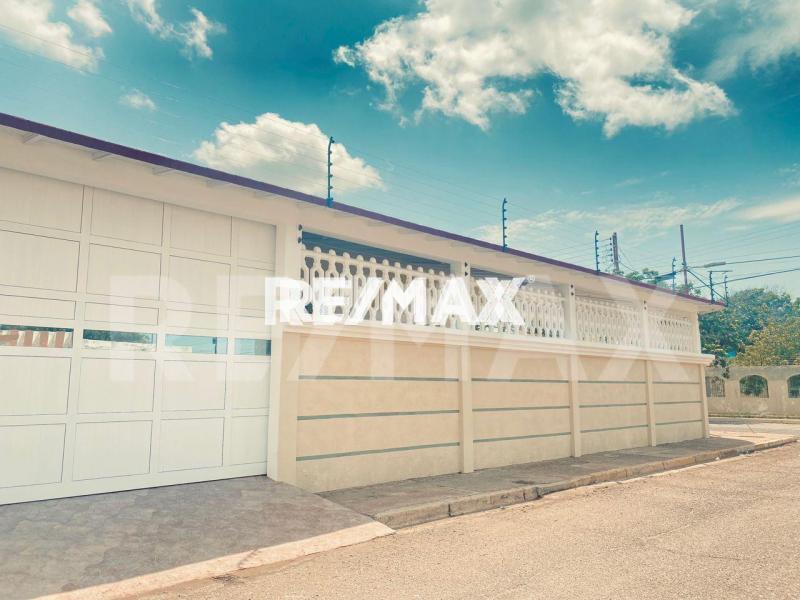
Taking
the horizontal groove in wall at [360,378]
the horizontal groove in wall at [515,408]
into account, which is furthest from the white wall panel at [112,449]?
the horizontal groove in wall at [515,408]

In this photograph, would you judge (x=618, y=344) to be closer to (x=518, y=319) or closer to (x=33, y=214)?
(x=518, y=319)

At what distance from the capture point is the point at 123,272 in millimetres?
6352

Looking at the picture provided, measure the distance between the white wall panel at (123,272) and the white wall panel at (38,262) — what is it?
0.20 m

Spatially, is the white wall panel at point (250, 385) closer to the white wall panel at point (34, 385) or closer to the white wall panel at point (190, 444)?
the white wall panel at point (190, 444)

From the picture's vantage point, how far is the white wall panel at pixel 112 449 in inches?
231

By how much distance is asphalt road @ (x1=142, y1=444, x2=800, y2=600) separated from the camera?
4168 mm

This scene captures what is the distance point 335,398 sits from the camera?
7719 millimetres

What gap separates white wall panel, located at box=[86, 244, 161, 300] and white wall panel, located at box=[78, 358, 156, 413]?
0.76 meters

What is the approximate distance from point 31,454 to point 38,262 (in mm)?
1920

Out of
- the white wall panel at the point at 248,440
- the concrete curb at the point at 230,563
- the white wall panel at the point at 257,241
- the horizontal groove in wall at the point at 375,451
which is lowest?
the concrete curb at the point at 230,563

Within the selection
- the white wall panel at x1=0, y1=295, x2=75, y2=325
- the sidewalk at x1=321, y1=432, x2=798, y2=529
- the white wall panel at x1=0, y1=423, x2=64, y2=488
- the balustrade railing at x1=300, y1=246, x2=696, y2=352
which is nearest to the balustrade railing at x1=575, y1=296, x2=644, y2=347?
the balustrade railing at x1=300, y1=246, x2=696, y2=352

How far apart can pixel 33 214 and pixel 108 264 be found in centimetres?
85

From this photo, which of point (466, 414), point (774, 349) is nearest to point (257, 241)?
point (466, 414)

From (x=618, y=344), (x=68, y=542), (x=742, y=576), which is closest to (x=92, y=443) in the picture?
(x=68, y=542)
